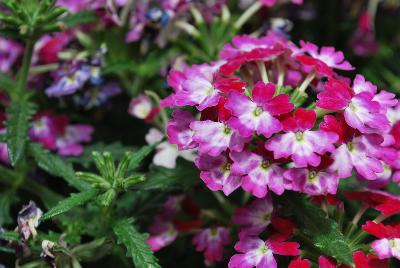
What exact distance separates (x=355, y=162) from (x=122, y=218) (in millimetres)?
658

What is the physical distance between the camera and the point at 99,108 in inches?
93.7

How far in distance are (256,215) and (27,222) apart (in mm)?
609

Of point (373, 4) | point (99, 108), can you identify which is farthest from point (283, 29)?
point (99, 108)

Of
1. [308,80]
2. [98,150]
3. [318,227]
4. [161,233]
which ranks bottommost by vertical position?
[161,233]

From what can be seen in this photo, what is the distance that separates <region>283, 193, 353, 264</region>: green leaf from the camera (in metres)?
1.53

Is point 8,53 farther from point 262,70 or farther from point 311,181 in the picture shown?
point 311,181

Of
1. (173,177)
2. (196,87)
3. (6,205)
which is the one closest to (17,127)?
(6,205)

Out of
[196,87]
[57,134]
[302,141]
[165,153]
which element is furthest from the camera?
[57,134]

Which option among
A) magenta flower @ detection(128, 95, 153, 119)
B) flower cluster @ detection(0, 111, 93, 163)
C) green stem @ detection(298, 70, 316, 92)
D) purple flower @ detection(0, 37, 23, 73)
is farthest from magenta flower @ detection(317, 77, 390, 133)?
purple flower @ detection(0, 37, 23, 73)

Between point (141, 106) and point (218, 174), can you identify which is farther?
point (141, 106)

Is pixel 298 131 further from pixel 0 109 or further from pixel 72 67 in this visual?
pixel 0 109

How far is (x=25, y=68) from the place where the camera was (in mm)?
2016

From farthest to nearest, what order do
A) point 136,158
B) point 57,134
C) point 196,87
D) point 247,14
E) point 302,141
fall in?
point 247,14 → point 57,134 → point 136,158 → point 196,87 → point 302,141

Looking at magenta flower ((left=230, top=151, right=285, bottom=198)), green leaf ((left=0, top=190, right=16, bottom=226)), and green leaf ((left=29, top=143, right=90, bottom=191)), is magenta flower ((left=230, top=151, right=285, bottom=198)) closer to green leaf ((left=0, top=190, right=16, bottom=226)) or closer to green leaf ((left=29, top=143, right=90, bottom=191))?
green leaf ((left=29, top=143, right=90, bottom=191))
